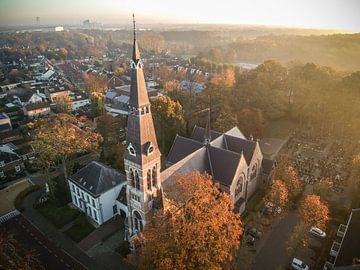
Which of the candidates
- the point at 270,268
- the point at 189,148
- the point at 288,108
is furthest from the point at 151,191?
the point at 288,108

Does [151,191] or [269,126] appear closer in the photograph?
[151,191]

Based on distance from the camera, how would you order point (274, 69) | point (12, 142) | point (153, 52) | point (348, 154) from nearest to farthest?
point (348, 154), point (12, 142), point (274, 69), point (153, 52)

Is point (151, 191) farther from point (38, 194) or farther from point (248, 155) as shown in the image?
point (38, 194)

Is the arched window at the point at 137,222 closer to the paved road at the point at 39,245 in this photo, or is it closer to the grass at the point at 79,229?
the paved road at the point at 39,245

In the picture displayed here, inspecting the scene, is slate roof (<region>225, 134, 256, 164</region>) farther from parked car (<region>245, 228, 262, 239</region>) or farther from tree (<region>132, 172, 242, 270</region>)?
tree (<region>132, 172, 242, 270</region>)

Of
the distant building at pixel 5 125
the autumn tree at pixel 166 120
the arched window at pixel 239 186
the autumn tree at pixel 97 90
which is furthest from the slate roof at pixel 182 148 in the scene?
the distant building at pixel 5 125

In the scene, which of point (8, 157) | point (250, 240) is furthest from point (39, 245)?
point (250, 240)

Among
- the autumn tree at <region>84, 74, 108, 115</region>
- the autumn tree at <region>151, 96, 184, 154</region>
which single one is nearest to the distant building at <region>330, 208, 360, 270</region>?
the autumn tree at <region>151, 96, 184, 154</region>
